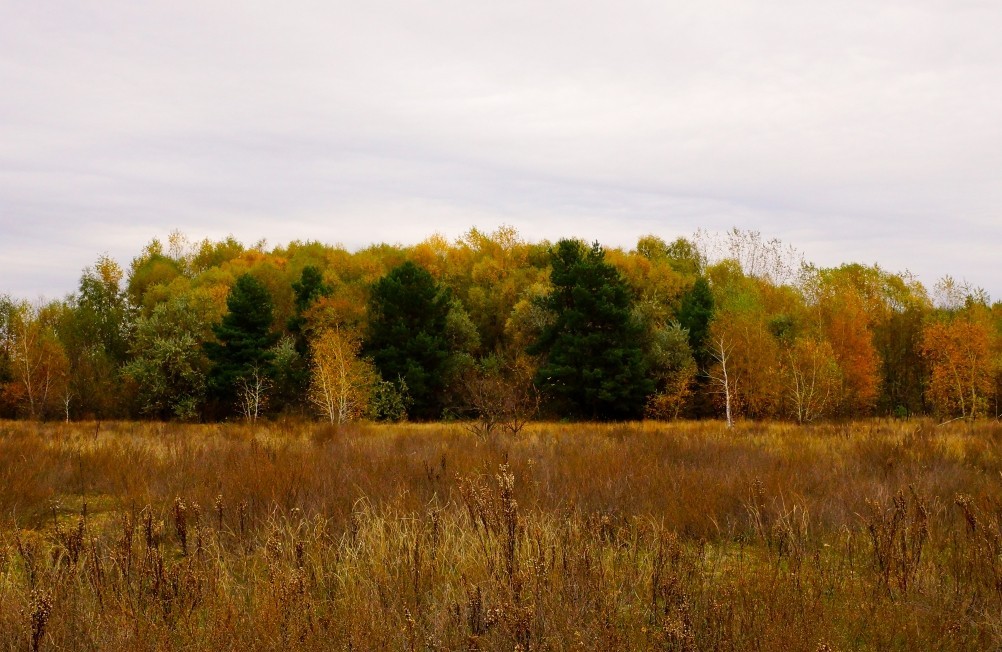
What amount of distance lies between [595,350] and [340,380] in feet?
46.7

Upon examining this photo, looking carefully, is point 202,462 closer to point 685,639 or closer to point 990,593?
point 685,639

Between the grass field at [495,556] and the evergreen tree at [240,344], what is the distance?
31.3 m

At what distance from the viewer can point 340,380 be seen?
35.5 meters

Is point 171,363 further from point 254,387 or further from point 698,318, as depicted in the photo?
point 698,318

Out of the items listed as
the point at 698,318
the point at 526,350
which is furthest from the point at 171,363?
the point at 698,318

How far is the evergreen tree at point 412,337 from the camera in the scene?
39.8 meters

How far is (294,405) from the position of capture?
43.9 m

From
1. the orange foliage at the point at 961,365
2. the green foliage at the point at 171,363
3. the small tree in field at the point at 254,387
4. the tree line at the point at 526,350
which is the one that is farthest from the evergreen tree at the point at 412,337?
the orange foliage at the point at 961,365

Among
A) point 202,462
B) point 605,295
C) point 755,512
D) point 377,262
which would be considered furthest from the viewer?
point 377,262

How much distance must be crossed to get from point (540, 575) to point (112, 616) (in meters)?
2.51

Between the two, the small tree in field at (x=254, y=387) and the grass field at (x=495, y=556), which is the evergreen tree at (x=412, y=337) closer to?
the small tree in field at (x=254, y=387)

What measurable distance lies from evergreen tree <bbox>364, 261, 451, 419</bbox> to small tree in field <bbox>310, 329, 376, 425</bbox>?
198 cm

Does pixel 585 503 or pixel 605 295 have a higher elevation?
pixel 605 295

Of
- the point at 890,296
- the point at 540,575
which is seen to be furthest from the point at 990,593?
the point at 890,296
